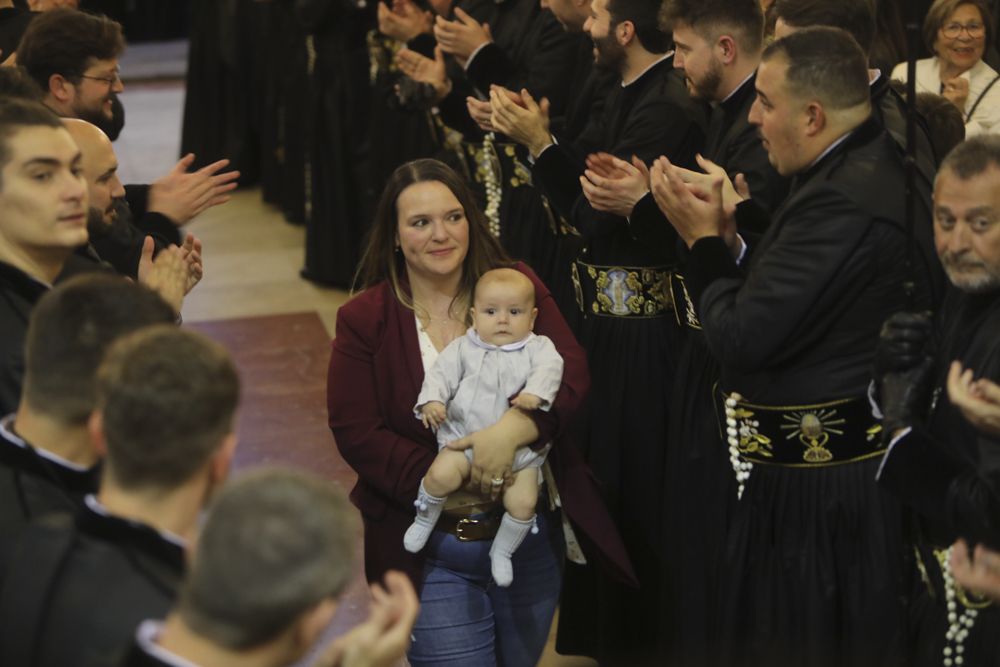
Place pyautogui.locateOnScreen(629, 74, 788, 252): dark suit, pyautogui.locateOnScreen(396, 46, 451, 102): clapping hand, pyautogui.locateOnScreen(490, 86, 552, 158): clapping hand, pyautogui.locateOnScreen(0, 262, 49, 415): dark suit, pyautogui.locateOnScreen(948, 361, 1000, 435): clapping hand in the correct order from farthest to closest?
pyautogui.locateOnScreen(396, 46, 451, 102): clapping hand, pyautogui.locateOnScreen(490, 86, 552, 158): clapping hand, pyautogui.locateOnScreen(629, 74, 788, 252): dark suit, pyautogui.locateOnScreen(0, 262, 49, 415): dark suit, pyautogui.locateOnScreen(948, 361, 1000, 435): clapping hand

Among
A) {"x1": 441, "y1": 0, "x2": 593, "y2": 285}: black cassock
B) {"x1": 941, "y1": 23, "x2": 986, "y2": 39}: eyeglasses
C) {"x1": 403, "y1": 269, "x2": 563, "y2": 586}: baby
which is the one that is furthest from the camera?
{"x1": 441, "y1": 0, "x2": 593, "y2": 285}: black cassock

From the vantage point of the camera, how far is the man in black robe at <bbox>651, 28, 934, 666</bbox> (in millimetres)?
3594

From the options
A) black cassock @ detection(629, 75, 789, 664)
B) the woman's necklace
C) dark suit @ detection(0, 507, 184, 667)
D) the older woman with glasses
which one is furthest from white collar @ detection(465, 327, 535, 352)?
the older woman with glasses

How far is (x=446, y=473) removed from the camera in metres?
3.64

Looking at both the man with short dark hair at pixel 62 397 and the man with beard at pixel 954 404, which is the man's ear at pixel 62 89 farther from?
the man with beard at pixel 954 404

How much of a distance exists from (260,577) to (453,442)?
1656mm

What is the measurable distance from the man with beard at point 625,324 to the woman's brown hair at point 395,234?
2.41 feet

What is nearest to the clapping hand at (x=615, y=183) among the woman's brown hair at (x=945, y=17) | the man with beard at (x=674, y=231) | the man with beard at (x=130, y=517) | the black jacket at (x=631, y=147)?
the man with beard at (x=674, y=231)

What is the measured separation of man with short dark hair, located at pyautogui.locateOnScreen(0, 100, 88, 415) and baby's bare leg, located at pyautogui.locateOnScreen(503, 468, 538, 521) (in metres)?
1.20

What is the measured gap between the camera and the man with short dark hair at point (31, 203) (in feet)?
11.1

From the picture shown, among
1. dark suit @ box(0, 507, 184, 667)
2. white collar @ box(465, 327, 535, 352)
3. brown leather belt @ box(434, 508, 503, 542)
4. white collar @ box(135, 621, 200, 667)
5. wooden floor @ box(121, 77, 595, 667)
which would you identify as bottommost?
wooden floor @ box(121, 77, 595, 667)

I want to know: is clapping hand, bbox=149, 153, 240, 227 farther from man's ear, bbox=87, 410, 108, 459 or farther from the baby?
man's ear, bbox=87, 410, 108, 459

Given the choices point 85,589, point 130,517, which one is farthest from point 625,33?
point 85,589

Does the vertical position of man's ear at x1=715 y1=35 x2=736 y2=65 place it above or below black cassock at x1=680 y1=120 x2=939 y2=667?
above
